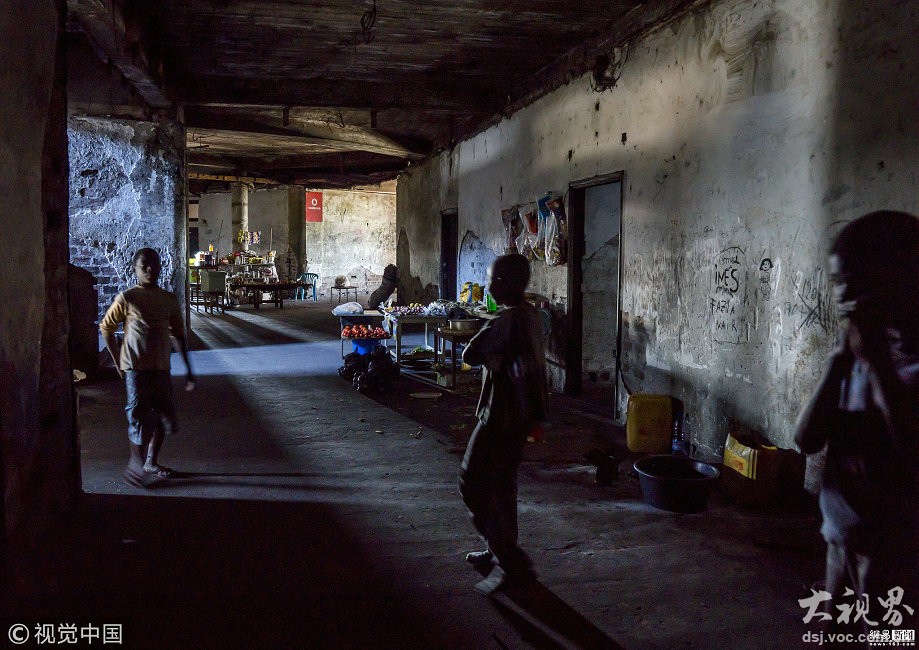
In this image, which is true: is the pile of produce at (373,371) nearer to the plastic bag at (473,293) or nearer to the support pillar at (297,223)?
the plastic bag at (473,293)

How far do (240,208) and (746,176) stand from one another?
23.1 metres

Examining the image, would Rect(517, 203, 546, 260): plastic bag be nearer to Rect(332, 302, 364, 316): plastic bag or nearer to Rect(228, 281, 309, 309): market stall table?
Rect(332, 302, 364, 316): plastic bag

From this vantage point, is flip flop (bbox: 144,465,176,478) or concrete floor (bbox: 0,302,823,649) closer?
concrete floor (bbox: 0,302,823,649)

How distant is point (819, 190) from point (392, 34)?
5.02 metres

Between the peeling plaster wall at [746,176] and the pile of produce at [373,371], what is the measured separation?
9.72ft

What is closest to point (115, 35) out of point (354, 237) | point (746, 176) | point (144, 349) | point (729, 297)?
point (144, 349)

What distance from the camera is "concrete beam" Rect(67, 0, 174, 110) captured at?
19.9 feet

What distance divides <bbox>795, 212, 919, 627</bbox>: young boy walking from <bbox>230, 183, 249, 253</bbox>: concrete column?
25.1m

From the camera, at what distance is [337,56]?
857cm

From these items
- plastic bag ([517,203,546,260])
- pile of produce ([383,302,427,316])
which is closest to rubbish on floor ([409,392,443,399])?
pile of produce ([383,302,427,316])

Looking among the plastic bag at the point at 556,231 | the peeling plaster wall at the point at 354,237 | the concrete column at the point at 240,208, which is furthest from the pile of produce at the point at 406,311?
the concrete column at the point at 240,208

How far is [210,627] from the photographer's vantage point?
3037 mm

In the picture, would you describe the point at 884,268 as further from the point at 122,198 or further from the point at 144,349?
the point at 122,198

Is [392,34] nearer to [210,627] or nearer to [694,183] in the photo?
[694,183]
